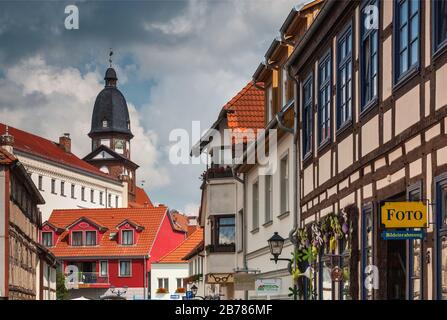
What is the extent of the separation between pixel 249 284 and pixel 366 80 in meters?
8.43

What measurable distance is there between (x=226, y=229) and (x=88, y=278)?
47.1m

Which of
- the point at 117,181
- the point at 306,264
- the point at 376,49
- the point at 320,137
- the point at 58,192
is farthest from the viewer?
the point at 117,181

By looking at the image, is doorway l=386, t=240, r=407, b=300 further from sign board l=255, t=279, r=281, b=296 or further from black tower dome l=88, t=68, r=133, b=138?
black tower dome l=88, t=68, r=133, b=138

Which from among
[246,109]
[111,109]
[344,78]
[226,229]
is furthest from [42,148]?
[344,78]

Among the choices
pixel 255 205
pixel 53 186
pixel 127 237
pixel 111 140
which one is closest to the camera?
pixel 255 205

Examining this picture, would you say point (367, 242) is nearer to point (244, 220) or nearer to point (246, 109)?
point (244, 220)

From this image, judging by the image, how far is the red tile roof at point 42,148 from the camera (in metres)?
66.2

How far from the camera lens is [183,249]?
203ft

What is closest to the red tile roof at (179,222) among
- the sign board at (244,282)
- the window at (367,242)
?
the sign board at (244,282)

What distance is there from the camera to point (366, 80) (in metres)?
12.7

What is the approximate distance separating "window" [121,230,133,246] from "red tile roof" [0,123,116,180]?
669 centimetres

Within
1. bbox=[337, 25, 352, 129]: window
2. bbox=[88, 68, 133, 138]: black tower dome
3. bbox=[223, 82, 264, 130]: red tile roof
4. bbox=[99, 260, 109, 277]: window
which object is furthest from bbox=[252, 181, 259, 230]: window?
bbox=[99, 260, 109, 277]: window
